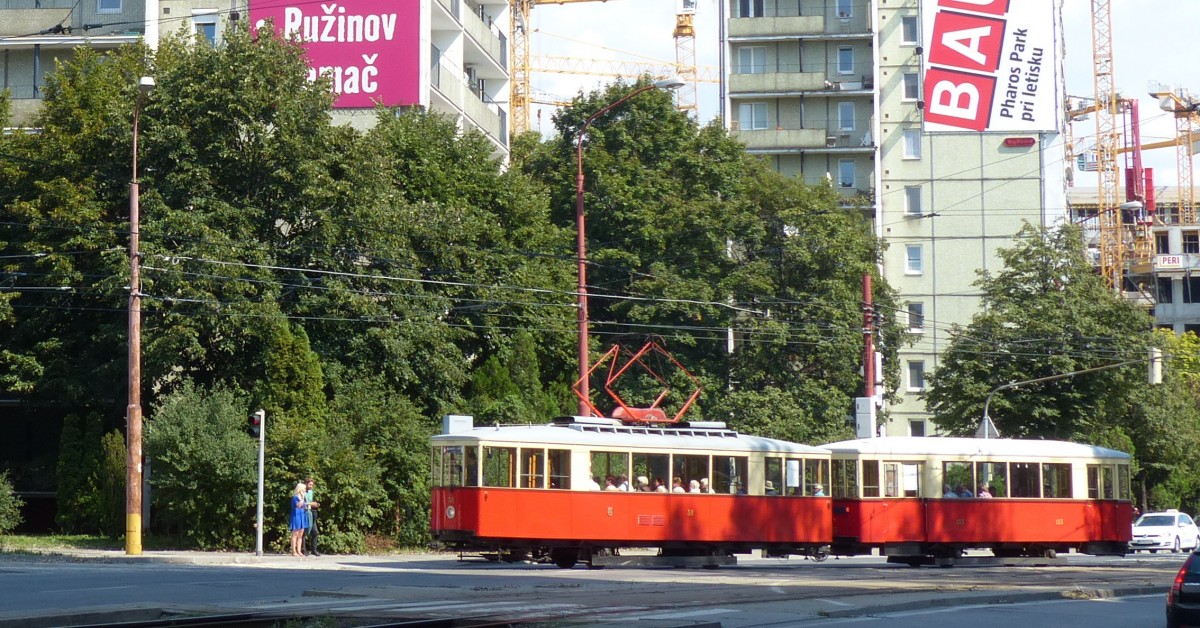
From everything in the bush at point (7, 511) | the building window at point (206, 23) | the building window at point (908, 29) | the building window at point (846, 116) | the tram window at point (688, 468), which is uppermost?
the building window at point (908, 29)

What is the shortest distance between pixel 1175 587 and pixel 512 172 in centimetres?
3425

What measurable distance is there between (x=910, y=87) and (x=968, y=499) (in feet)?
152

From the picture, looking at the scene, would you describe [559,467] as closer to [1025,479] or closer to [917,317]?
[1025,479]

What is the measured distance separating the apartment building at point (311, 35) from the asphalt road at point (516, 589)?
22.3m

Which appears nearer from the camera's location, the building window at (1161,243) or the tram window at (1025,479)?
the tram window at (1025,479)

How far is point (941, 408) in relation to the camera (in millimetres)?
52531

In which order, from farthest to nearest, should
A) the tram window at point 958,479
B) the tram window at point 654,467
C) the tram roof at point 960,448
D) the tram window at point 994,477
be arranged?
the tram window at point 994,477 → the tram window at point 958,479 → the tram roof at point 960,448 → the tram window at point 654,467

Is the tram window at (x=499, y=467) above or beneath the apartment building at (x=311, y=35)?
beneath

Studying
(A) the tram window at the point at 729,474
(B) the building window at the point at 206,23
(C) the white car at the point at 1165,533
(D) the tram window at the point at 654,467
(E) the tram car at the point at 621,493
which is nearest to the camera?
(E) the tram car at the point at 621,493

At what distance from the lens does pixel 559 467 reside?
28.0m

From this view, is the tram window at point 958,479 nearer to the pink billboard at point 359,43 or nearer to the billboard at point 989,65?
the pink billboard at point 359,43

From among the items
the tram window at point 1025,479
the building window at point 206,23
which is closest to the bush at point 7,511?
the building window at point 206,23

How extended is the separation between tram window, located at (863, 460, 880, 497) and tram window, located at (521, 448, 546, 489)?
7.85m

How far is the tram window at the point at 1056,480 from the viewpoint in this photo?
33625 mm
